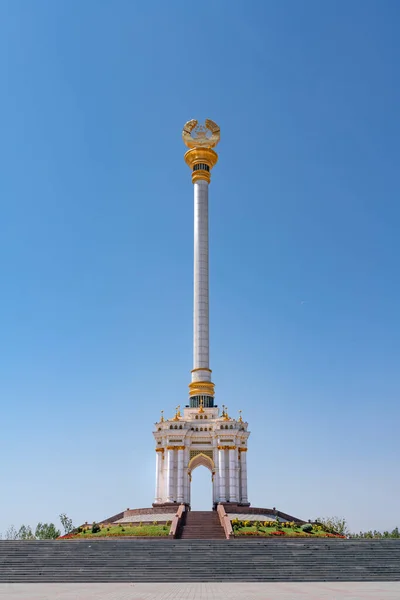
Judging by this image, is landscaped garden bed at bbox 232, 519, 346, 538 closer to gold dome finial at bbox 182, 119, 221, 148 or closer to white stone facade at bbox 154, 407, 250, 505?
white stone facade at bbox 154, 407, 250, 505

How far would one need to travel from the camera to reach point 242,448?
48656 mm

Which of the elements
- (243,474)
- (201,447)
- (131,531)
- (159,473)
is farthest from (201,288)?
(131,531)

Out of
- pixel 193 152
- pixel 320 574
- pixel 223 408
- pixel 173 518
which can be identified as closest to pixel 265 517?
pixel 173 518

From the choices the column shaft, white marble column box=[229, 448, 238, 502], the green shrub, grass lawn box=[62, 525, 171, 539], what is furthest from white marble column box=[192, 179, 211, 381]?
grass lawn box=[62, 525, 171, 539]

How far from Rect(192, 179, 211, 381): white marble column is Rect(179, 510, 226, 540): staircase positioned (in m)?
16.1

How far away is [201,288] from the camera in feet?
183

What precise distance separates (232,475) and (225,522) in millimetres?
10999

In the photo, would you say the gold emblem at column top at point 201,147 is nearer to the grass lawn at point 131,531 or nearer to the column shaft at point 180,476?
the column shaft at point 180,476

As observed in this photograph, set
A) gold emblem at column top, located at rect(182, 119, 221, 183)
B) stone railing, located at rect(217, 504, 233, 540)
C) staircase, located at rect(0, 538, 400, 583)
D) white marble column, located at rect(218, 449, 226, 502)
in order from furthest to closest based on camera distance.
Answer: gold emblem at column top, located at rect(182, 119, 221, 183) → white marble column, located at rect(218, 449, 226, 502) → stone railing, located at rect(217, 504, 233, 540) → staircase, located at rect(0, 538, 400, 583)

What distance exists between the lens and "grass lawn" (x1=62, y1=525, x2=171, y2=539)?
109 ft
